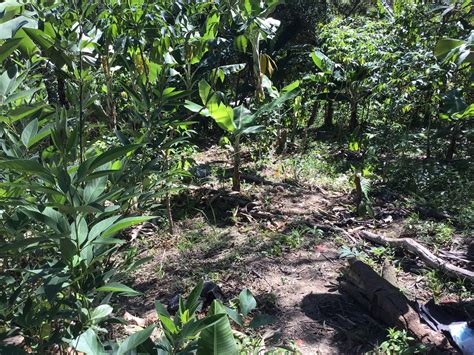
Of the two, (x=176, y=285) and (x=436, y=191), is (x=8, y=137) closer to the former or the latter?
(x=176, y=285)

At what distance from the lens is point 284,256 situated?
373cm

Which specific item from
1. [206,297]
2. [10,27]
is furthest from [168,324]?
[206,297]

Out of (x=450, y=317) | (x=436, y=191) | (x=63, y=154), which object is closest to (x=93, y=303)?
(x=63, y=154)

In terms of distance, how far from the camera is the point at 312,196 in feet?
16.8

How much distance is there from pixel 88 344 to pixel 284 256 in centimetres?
257

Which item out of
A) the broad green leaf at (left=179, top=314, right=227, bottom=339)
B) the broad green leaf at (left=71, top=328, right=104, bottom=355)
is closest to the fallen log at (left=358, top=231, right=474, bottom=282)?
the broad green leaf at (left=179, top=314, right=227, bottom=339)

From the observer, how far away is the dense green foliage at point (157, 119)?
1388 mm

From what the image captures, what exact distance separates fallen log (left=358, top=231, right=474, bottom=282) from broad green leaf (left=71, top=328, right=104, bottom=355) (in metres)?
2.76

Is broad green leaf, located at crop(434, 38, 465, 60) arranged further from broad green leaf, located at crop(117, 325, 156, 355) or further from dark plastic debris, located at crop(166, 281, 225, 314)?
broad green leaf, located at crop(117, 325, 156, 355)

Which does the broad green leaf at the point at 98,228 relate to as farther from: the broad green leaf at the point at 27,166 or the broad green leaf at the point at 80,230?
the broad green leaf at the point at 27,166

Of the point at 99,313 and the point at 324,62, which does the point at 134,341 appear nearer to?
the point at 99,313

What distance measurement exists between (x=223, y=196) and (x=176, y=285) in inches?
64.4

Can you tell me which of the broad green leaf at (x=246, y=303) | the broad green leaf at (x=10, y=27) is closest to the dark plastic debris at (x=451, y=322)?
the broad green leaf at (x=246, y=303)

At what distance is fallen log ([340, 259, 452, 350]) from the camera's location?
2.52 m
